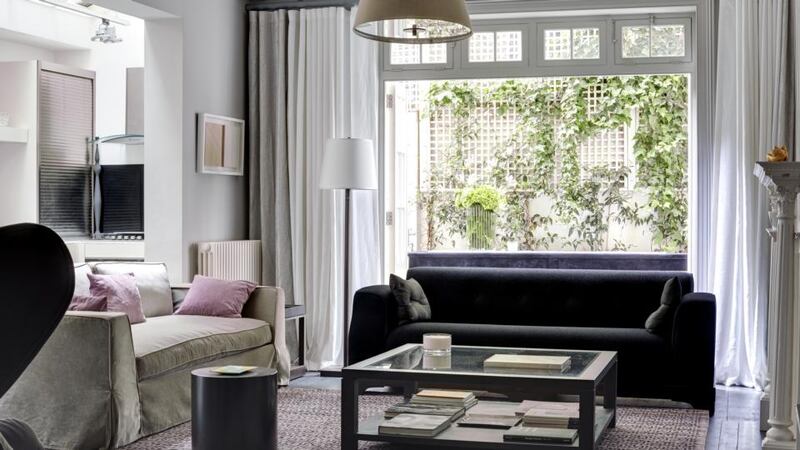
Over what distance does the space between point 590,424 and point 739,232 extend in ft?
9.98

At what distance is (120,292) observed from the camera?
5.36 meters

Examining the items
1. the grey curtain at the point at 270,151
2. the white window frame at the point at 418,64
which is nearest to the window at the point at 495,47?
the white window frame at the point at 418,64

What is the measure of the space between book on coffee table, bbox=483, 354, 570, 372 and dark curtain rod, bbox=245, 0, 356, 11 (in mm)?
3679

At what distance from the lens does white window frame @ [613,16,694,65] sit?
6906 millimetres

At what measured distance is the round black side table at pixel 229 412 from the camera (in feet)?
13.9

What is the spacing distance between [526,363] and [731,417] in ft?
5.87

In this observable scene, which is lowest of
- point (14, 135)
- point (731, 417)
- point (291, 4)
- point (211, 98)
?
point (731, 417)

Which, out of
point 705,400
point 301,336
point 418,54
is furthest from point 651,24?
point 301,336

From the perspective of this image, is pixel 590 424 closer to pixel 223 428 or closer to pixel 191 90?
pixel 223 428

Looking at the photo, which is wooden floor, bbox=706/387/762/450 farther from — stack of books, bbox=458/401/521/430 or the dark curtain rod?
the dark curtain rod

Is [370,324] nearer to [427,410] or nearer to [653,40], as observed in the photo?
[427,410]

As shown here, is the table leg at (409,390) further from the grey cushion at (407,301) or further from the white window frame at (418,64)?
the white window frame at (418,64)

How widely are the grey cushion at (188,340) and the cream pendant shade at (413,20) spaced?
1878 millimetres

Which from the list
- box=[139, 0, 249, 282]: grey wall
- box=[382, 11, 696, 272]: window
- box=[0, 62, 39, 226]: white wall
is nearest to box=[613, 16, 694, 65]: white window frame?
box=[382, 11, 696, 272]: window
